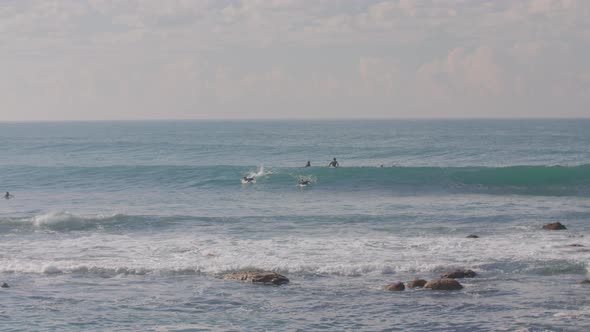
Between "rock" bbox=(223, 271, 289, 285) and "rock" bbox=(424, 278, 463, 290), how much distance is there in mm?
4691

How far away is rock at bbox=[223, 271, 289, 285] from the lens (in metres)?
22.4

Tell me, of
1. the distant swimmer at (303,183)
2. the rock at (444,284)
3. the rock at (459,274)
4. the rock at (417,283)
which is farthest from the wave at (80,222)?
the rock at (444,284)

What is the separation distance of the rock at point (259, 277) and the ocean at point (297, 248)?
39 cm

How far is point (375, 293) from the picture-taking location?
2092cm

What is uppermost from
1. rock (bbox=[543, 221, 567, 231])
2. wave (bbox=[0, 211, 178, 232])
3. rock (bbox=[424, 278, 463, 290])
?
rock (bbox=[543, 221, 567, 231])

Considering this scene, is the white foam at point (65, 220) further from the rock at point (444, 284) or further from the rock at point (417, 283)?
the rock at point (444, 284)

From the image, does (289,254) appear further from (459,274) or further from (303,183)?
(303,183)

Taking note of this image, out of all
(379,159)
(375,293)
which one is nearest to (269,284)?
(375,293)

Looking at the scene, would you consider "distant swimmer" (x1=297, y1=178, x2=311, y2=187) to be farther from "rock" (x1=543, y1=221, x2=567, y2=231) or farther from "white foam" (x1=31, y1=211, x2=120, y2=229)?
"rock" (x1=543, y1=221, x2=567, y2=231)

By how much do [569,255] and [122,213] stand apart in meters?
23.3

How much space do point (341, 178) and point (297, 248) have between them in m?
25.6

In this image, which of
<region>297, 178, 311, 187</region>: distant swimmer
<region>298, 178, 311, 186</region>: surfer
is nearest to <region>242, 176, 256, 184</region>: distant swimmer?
<region>297, 178, 311, 187</region>: distant swimmer

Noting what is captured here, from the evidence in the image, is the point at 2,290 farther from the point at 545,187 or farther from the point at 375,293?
the point at 545,187

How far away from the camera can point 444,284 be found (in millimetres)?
21156
